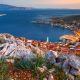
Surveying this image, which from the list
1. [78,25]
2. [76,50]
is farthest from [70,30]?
[76,50]

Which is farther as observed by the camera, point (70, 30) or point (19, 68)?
point (70, 30)

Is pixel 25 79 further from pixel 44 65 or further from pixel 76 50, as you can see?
pixel 76 50

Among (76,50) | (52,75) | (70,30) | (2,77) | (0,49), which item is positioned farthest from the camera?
(70,30)

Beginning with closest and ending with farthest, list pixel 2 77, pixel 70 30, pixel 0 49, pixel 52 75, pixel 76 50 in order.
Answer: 1. pixel 2 77
2. pixel 52 75
3. pixel 0 49
4. pixel 76 50
5. pixel 70 30

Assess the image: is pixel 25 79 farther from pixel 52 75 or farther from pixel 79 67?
pixel 79 67

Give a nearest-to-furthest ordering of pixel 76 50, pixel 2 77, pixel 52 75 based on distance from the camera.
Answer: pixel 2 77 → pixel 52 75 → pixel 76 50

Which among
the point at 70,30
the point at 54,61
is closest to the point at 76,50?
the point at 54,61

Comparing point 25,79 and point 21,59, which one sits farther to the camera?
point 21,59

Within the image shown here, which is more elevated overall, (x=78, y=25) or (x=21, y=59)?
(x=21, y=59)

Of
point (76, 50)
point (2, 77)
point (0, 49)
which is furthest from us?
point (76, 50)
